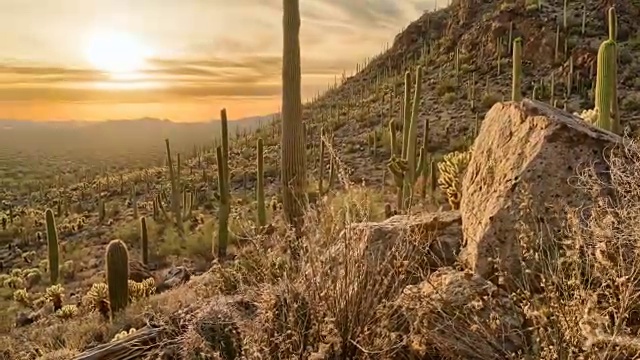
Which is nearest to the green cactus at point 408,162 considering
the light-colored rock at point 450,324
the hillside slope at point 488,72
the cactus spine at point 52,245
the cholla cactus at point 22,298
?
the hillside slope at point 488,72

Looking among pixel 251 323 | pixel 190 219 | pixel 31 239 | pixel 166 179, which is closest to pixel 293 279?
pixel 251 323

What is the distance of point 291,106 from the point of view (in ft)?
32.4

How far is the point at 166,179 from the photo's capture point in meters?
42.5

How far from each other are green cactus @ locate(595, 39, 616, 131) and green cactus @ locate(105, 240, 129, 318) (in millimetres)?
7341

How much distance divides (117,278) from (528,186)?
6.90m

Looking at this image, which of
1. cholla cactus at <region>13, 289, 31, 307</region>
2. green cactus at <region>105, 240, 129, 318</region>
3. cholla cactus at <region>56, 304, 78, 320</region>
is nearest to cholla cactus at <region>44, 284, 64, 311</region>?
cholla cactus at <region>56, 304, 78, 320</region>

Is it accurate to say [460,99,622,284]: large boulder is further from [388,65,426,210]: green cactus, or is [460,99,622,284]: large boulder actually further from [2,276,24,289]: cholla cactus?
[2,276,24,289]: cholla cactus

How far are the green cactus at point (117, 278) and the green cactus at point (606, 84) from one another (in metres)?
7.34

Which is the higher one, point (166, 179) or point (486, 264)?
point (486, 264)

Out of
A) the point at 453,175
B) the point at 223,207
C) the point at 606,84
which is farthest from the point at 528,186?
the point at 223,207

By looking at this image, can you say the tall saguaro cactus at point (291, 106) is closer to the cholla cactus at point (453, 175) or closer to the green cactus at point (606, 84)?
the cholla cactus at point (453, 175)

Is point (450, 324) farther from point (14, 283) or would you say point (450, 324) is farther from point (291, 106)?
point (14, 283)

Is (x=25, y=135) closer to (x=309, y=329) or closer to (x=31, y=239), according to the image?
(x=31, y=239)

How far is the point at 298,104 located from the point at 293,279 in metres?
6.34
